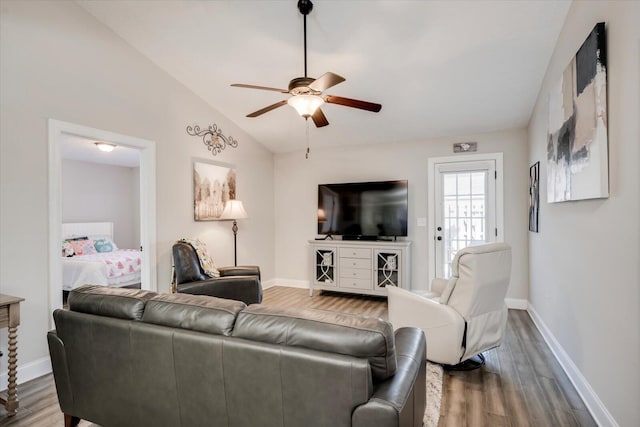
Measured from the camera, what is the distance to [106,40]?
3.18m

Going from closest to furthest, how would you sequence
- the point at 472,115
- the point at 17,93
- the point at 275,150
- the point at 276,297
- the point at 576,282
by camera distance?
the point at 576,282 < the point at 17,93 < the point at 472,115 < the point at 276,297 < the point at 275,150

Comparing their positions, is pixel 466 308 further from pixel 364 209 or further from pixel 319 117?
pixel 364 209

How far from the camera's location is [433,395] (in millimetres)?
2254

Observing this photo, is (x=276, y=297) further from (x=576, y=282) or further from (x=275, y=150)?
(x=576, y=282)

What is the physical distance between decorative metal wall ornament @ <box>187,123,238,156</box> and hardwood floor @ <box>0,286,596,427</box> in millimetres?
2917

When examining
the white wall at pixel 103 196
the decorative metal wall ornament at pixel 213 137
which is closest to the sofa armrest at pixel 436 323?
the decorative metal wall ornament at pixel 213 137

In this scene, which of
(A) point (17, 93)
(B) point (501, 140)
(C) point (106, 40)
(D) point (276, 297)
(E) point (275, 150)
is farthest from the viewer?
(E) point (275, 150)

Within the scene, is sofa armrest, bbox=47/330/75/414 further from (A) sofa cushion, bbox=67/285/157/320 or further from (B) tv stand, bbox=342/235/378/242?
(B) tv stand, bbox=342/235/378/242

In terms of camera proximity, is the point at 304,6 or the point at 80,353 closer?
the point at 80,353

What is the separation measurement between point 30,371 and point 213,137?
309 cm

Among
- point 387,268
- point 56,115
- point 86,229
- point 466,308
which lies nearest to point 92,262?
point 86,229

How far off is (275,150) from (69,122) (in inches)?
125

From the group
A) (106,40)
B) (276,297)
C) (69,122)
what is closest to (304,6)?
(106,40)

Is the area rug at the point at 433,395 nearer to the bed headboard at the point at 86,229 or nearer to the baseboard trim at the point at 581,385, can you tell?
the baseboard trim at the point at 581,385
